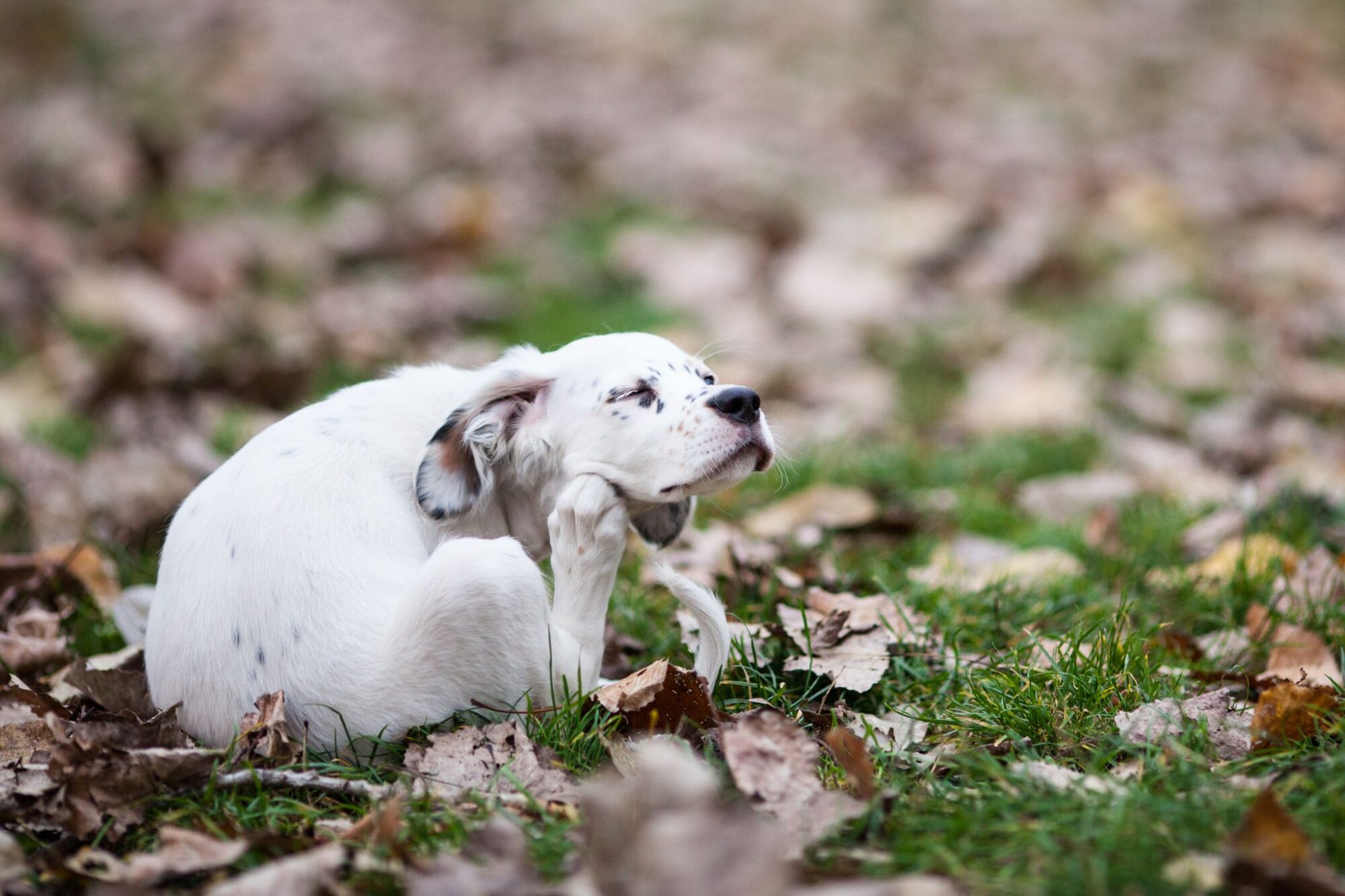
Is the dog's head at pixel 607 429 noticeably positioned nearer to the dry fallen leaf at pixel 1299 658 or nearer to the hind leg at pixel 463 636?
the hind leg at pixel 463 636

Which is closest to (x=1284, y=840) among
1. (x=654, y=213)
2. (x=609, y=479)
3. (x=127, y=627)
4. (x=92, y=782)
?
(x=609, y=479)

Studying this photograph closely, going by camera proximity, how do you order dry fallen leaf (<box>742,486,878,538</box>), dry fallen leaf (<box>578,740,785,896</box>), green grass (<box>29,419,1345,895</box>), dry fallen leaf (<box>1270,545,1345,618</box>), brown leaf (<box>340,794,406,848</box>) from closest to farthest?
dry fallen leaf (<box>578,740,785,896</box>) < green grass (<box>29,419,1345,895</box>) < brown leaf (<box>340,794,406,848</box>) < dry fallen leaf (<box>1270,545,1345,618</box>) < dry fallen leaf (<box>742,486,878,538</box>)

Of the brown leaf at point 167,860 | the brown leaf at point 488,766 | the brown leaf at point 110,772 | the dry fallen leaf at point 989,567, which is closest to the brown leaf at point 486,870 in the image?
the brown leaf at point 488,766

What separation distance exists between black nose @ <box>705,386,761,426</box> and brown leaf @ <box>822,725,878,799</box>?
66 centimetres

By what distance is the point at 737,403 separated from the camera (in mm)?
2586

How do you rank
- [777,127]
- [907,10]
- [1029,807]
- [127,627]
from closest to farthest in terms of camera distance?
[1029,807] → [127,627] → [777,127] → [907,10]

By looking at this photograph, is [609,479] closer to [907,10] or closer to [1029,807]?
[1029,807]

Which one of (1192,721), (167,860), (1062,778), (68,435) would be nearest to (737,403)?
(1062,778)

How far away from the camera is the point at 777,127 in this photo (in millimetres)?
9391

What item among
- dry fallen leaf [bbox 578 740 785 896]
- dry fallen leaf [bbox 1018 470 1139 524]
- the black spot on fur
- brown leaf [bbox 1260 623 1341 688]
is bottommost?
dry fallen leaf [bbox 1018 470 1139 524]

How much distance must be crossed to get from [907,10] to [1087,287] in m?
6.28

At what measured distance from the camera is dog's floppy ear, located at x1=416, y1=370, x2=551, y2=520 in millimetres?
2598

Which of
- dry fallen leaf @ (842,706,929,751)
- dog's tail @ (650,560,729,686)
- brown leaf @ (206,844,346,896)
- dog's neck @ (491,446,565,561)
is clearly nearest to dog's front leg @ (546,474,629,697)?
dog's tail @ (650,560,729,686)

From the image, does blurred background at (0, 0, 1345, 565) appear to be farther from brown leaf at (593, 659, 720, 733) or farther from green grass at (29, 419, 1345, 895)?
brown leaf at (593, 659, 720, 733)
